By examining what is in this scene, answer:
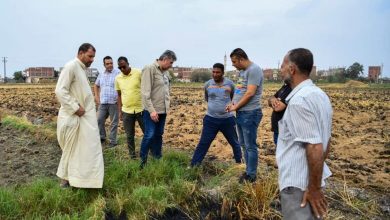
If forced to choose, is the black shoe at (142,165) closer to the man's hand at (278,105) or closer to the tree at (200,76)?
the man's hand at (278,105)

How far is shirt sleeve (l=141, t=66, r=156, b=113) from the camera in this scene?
204 inches

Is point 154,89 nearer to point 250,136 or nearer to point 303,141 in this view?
point 250,136

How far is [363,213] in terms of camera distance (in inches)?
164

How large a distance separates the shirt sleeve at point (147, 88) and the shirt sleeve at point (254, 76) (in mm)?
1352

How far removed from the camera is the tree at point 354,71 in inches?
2648

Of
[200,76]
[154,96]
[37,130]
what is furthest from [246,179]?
[200,76]

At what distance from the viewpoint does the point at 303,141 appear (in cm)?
239

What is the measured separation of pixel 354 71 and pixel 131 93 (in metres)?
68.8

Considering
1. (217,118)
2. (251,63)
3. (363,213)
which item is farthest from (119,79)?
(363,213)

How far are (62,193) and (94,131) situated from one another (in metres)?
0.76

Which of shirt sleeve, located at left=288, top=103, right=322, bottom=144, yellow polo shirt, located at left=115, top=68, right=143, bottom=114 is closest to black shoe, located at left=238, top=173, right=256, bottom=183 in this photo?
yellow polo shirt, located at left=115, top=68, right=143, bottom=114

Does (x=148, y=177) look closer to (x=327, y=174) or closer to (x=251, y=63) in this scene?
(x=251, y=63)

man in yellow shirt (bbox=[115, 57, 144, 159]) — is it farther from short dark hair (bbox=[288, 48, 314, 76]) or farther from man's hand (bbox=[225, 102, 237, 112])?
short dark hair (bbox=[288, 48, 314, 76])

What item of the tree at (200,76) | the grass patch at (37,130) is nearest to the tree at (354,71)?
the tree at (200,76)
